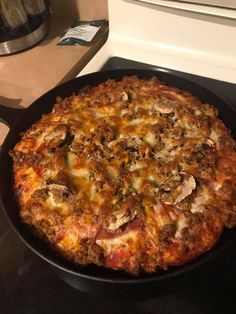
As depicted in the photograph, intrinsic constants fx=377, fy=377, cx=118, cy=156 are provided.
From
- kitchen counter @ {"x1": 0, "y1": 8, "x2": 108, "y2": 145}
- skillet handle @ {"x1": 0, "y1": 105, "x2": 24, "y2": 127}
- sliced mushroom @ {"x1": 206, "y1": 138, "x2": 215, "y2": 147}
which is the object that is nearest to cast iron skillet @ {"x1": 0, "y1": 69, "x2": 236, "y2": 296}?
skillet handle @ {"x1": 0, "y1": 105, "x2": 24, "y2": 127}

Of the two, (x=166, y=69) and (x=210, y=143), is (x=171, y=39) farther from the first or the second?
(x=210, y=143)

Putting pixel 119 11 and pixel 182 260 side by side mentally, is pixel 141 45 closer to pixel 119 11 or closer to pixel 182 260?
pixel 119 11

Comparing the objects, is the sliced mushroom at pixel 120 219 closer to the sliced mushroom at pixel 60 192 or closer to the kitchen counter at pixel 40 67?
the sliced mushroom at pixel 60 192

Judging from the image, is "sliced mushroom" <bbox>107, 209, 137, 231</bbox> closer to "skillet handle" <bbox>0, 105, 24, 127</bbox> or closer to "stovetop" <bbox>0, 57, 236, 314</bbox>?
"stovetop" <bbox>0, 57, 236, 314</bbox>

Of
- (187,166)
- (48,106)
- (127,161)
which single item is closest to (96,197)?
(127,161)

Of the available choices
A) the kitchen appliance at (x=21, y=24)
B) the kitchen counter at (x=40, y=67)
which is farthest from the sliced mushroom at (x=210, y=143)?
the kitchen appliance at (x=21, y=24)

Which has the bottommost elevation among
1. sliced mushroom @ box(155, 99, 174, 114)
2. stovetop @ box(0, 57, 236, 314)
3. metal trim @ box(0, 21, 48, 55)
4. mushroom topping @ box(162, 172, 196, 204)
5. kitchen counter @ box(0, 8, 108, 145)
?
stovetop @ box(0, 57, 236, 314)

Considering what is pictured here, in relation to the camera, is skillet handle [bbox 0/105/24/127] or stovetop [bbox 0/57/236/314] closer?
stovetop [bbox 0/57/236/314]

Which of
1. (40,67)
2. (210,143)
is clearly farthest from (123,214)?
(40,67)
